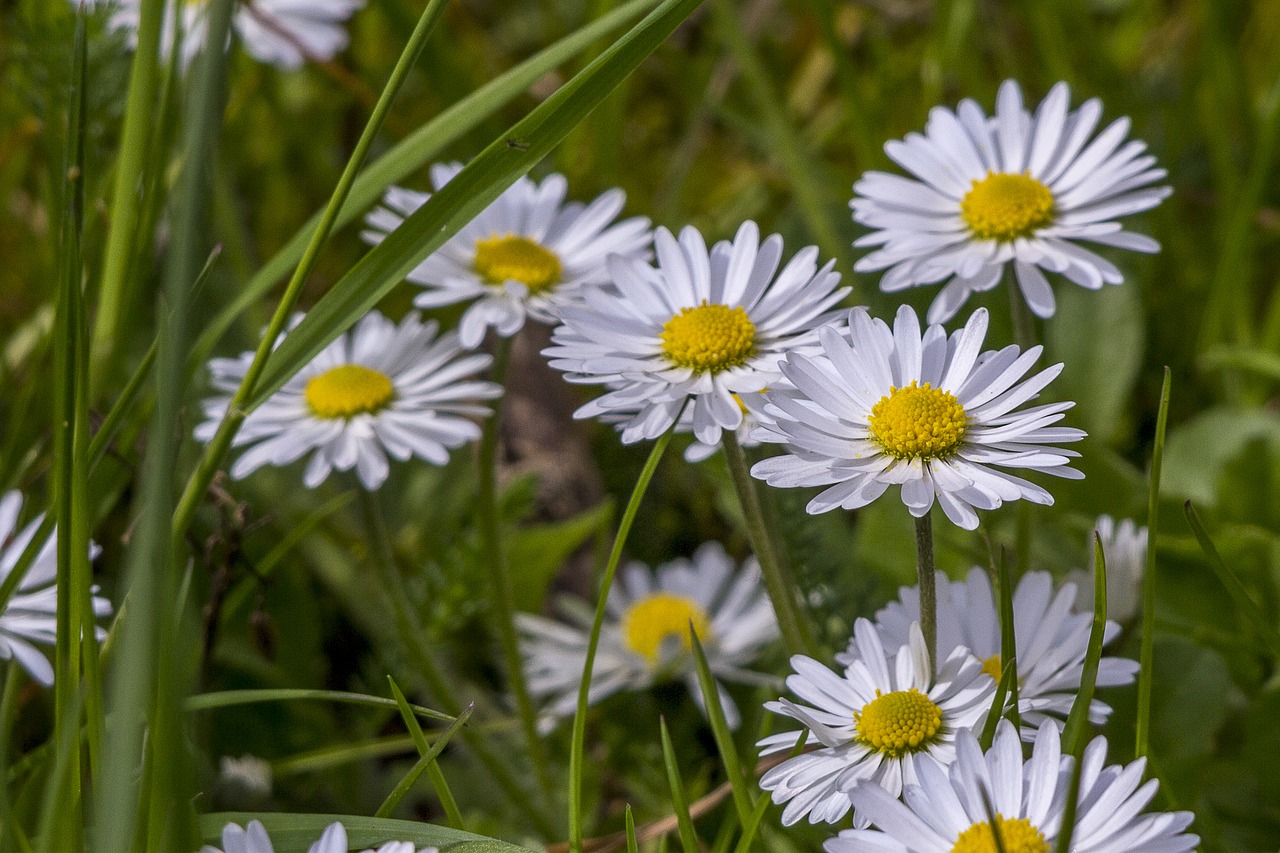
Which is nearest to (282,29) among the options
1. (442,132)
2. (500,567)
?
(442,132)

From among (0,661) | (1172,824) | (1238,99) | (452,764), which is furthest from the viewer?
(1238,99)

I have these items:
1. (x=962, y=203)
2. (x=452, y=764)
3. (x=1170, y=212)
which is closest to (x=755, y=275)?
(x=962, y=203)

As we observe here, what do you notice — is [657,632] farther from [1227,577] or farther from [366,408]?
[1227,577]

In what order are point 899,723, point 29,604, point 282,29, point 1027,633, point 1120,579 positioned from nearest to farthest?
point 899,723 < point 1027,633 < point 29,604 < point 1120,579 < point 282,29

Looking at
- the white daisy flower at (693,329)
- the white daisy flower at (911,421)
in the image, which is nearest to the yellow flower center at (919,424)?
the white daisy flower at (911,421)

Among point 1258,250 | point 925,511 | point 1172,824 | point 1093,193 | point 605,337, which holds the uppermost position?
point 1258,250

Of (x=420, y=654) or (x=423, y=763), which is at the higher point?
(x=420, y=654)

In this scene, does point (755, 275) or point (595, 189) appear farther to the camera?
point (595, 189)

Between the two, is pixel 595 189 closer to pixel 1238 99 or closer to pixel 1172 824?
pixel 1238 99
